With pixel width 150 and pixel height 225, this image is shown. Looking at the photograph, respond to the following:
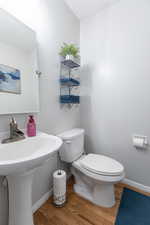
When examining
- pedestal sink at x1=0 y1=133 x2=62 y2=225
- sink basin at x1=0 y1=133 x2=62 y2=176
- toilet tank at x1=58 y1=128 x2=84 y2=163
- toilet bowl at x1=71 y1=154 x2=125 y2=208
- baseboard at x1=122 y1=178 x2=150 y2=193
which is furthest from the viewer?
baseboard at x1=122 y1=178 x2=150 y2=193

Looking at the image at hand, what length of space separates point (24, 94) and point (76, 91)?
34.9 inches

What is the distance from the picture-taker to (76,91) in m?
1.74

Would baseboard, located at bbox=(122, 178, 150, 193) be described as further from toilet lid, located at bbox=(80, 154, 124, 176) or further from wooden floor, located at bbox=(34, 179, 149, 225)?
toilet lid, located at bbox=(80, 154, 124, 176)

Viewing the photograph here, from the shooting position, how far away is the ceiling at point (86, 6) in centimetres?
146

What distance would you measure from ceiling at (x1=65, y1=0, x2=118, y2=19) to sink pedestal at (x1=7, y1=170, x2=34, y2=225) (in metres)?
1.95

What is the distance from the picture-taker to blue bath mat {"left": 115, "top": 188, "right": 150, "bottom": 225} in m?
1.07

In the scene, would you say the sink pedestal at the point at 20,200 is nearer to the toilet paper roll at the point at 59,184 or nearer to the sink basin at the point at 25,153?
the sink basin at the point at 25,153

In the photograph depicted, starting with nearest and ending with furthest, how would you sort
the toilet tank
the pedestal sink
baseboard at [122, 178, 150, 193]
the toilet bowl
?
the pedestal sink → the toilet bowl → the toilet tank → baseboard at [122, 178, 150, 193]

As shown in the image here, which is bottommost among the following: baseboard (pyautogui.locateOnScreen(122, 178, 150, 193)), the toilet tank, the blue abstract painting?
baseboard (pyautogui.locateOnScreen(122, 178, 150, 193))

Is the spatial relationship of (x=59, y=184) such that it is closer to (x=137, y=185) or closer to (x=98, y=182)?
(x=98, y=182)

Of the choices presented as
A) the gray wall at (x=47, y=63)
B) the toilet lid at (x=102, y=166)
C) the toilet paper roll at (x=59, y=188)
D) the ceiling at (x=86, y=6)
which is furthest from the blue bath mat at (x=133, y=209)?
the ceiling at (x=86, y=6)

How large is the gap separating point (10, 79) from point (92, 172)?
1125 mm

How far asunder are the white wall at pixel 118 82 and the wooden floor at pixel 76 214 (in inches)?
24.1

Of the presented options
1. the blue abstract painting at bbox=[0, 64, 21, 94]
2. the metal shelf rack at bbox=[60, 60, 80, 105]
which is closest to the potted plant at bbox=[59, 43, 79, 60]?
the metal shelf rack at bbox=[60, 60, 80, 105]
